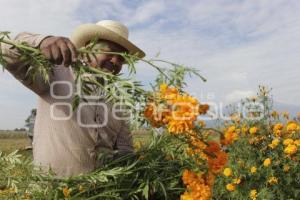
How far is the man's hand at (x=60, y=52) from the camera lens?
182cm

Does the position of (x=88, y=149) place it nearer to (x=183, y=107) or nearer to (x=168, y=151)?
(x=168, y=151)

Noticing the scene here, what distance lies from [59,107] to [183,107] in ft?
3.93

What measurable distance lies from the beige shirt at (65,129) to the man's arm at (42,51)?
0.05m

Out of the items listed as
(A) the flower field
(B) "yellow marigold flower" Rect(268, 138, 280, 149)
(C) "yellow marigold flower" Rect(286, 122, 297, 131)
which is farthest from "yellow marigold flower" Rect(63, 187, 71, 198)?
(C) "yellow marigold flower" Rect(286, 122, 297, 131)

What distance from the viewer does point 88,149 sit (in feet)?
8.27

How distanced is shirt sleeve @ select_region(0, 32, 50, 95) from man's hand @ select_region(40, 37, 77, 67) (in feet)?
0.51

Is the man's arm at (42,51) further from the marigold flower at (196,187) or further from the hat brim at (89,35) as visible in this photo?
the marigold flower at (196,187)

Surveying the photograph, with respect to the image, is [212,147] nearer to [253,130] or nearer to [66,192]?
[66,192]

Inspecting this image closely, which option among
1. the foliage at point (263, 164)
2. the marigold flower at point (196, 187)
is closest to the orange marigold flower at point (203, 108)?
the marigold flower at point (196, 187)

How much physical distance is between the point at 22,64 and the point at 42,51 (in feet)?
1.38

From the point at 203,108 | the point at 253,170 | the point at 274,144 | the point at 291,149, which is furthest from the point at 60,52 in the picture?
the point at 274,144

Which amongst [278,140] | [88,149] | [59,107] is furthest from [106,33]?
Answer: [278,140]

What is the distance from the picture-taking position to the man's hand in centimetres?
182

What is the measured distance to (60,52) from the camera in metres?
1.85
